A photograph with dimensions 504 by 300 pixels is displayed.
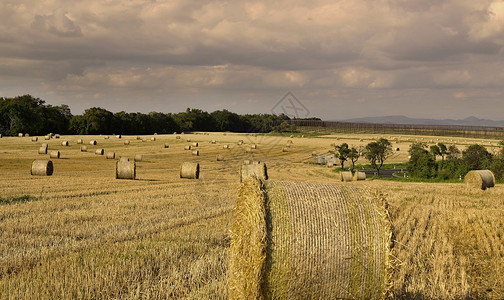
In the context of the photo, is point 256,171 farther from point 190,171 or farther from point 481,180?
point 481,180

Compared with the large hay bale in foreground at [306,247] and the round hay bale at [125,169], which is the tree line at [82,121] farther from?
the large hay bale in foreground at [306,247]

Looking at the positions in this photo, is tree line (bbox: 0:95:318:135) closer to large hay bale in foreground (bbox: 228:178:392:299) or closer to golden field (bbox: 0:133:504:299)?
golden field (bbox: 0:133:504:299)

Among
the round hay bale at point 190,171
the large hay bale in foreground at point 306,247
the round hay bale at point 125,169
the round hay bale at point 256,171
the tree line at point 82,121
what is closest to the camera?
the large hay bale in foreground at point 306,247

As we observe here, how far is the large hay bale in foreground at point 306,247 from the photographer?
583cm

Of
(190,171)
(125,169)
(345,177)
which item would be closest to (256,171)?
(190,171)

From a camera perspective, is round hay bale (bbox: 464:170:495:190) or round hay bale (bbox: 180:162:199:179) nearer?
round hay bale (bbox: 464:170:495:190)

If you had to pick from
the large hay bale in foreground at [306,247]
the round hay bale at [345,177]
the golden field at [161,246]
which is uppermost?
the large hay bale in foreground at [306,247]

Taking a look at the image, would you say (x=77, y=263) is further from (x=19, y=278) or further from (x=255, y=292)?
(x=255, y=292)

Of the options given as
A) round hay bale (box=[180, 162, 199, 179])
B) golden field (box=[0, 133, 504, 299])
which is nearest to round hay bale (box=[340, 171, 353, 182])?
round hay bale (box=[180, 162, 199, 179])

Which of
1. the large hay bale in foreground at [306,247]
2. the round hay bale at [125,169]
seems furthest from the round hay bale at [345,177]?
the large hay bale in foreground at [306,247]

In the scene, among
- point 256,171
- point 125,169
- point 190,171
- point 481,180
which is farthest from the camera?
point 190,171

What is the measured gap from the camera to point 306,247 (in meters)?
5.89

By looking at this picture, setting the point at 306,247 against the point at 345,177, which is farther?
the point at 345,177

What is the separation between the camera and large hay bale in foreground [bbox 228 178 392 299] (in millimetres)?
5832
